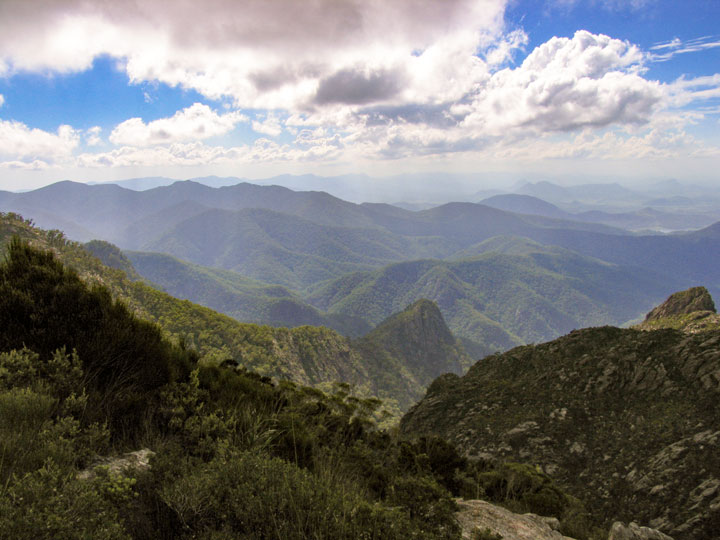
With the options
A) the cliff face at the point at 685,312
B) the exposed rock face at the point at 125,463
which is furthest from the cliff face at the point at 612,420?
the cliff face at the point at 685,312

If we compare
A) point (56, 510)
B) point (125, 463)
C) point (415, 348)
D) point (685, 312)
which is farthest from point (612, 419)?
point (415, 348)

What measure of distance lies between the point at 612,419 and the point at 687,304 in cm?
3625

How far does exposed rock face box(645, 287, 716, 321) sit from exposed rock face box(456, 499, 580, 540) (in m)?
45.6

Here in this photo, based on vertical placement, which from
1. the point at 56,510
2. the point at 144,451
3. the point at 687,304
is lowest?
the point at 687,304

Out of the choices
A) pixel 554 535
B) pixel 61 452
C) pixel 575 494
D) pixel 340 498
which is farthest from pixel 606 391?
pixel 61 452

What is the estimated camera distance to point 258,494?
3.92m

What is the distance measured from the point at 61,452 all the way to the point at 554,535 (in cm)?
895

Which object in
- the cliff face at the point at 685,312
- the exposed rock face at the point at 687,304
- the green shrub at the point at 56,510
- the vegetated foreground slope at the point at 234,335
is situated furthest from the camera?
the vegetated foreground slope at the point at 234,335

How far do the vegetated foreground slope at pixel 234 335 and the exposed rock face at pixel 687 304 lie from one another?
4656 cm

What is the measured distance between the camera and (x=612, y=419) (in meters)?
16.5

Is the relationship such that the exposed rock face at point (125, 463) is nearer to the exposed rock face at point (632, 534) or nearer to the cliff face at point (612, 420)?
the exposed rock face at point (632, 534)

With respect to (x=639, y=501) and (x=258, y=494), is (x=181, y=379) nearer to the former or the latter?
(x=258, y=494)

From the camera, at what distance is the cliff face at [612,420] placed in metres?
11.5

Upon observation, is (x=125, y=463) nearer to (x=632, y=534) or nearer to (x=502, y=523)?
(x=502, y=523)
